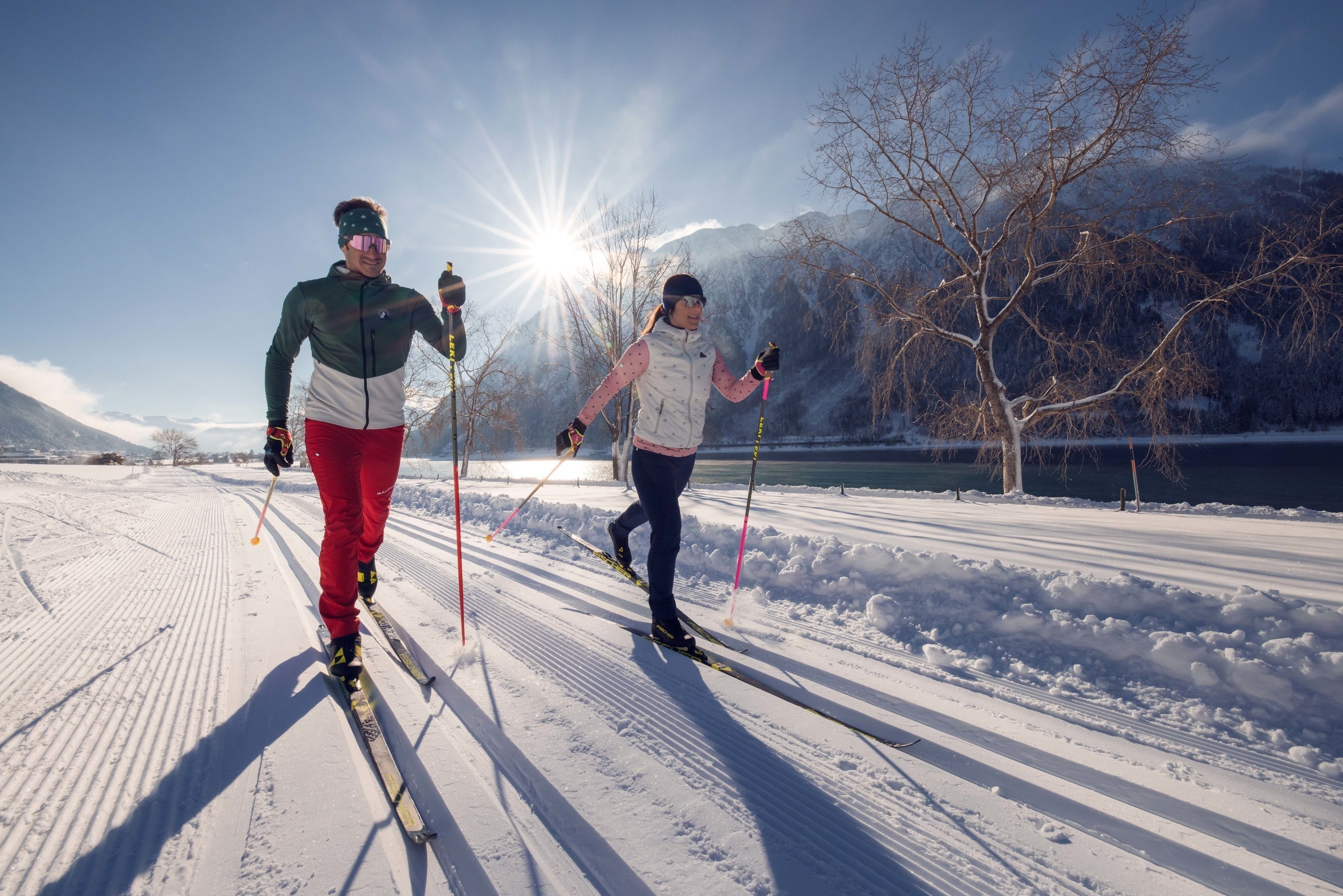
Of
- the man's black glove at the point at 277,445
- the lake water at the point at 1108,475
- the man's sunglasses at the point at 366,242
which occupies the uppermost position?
the man's sunglasses at the point at 366,242

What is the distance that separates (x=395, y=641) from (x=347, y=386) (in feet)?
4.45

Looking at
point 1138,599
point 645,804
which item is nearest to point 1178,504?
point 1138,599

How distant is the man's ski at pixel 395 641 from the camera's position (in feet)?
7.55

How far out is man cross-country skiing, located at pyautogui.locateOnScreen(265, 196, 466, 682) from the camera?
8.16ft

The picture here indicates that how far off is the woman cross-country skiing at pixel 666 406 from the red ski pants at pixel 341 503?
1.02 meters

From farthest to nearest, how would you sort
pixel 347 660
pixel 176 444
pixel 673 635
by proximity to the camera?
pixel 176 444 < pixel 673 635 < pixel 347 660

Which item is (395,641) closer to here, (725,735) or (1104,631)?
(725,735)

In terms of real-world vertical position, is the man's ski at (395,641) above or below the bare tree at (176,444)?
below

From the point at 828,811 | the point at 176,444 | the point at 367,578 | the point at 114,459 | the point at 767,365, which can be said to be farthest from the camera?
the point at 176,444

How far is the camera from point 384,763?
5.30 feet

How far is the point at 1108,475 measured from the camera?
1476 inches

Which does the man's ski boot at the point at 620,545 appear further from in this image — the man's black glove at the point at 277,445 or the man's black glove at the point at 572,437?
the man's black glove at the point at 277,445

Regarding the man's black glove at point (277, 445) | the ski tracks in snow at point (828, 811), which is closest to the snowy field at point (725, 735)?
the ski tracks in snow at point (828, 811)

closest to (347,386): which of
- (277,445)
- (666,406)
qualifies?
(277,445)
